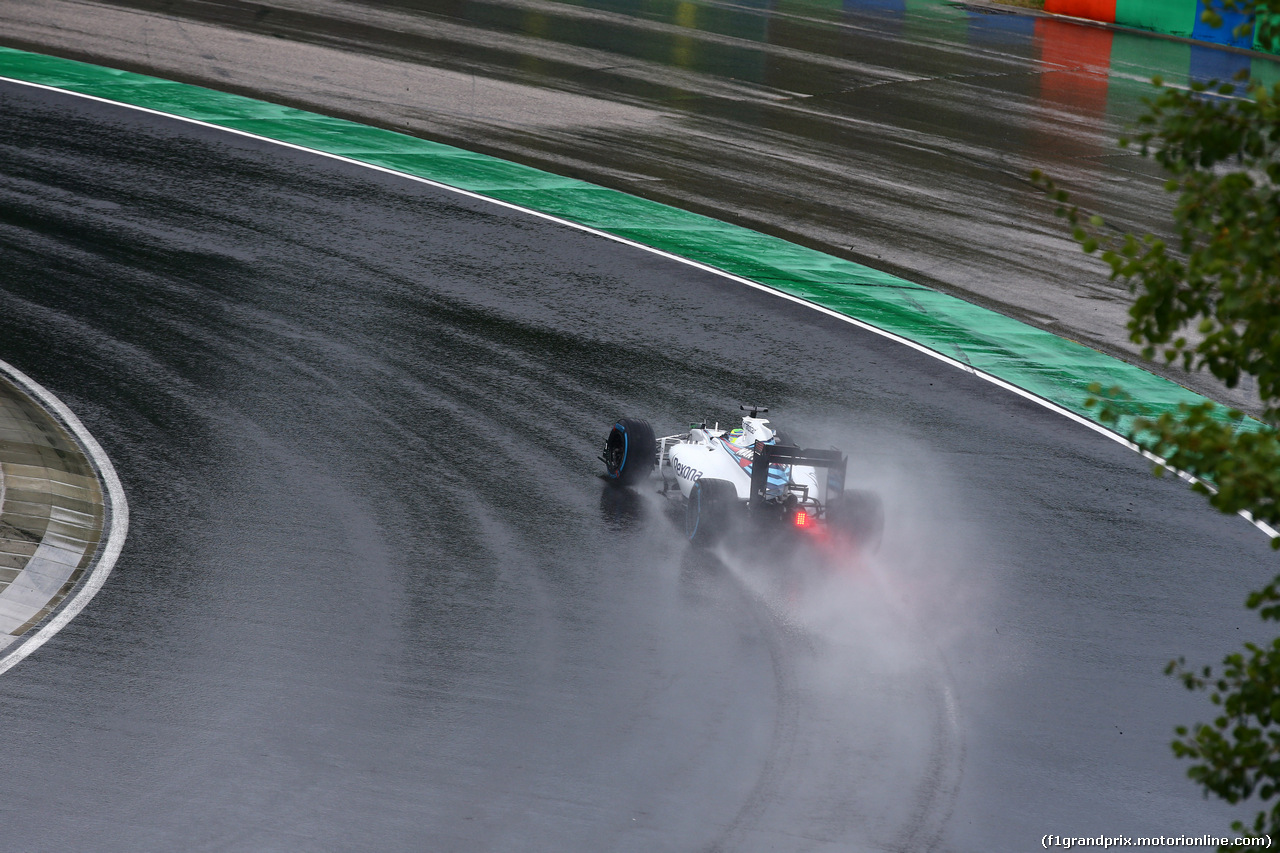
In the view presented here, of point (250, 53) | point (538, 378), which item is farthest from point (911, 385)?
point (250, 53)

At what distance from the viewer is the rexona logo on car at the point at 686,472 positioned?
10977 millimetres

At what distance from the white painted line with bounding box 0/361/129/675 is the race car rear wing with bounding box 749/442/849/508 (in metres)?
4.82

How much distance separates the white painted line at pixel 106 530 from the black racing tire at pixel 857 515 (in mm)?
5414

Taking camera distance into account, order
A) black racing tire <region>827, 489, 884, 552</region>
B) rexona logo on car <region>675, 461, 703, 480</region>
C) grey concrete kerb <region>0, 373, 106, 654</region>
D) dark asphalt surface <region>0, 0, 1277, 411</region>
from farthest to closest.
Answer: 1. dark asphalt surface <region>0, 0, 1277, 411</region>
2. rexona logo on car <region>675, 461, 703, 480</region>
3. black racing tire <region>827, 489, 884, 552</region>
4. grey concrete kerb <region>0, 373, 106, 654</region>

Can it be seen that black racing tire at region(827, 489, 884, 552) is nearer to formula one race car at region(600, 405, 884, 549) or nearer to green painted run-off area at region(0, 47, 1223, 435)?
formula one race car at region(600, 405, 884, 549)

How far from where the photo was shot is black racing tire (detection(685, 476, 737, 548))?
10.4 m

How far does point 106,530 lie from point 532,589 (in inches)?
131

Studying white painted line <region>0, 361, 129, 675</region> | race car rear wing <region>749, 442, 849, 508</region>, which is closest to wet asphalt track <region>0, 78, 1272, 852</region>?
white painted line <region>0, 361, 129, 675</region>

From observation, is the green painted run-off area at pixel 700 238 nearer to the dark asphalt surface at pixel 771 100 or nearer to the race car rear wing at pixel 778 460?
the dark asphalt surface at pixel 771 100

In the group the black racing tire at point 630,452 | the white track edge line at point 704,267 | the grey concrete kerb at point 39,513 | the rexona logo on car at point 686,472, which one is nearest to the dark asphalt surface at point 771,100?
the white track edge line at point 704,267

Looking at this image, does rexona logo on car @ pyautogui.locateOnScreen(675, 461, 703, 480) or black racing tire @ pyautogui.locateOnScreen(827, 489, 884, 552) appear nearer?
black racing tire @ pyautogui.locateOnScreen(827, 489, 884, 552)

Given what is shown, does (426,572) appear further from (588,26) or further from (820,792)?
(588,26)

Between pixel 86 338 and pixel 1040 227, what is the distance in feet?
42.0

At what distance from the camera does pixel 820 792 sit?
306 inches
